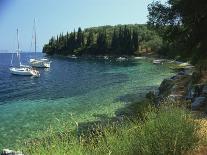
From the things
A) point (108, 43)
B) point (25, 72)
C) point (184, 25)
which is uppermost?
point (184, 25)

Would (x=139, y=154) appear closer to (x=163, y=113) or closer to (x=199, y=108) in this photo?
(x=163, y=113)

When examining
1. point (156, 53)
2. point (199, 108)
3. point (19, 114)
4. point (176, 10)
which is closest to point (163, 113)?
point (199, 108)

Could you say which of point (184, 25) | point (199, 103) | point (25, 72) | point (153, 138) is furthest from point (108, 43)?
point (153, 138)

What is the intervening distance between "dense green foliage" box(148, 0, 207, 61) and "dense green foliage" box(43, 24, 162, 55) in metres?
127

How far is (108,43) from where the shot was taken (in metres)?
168

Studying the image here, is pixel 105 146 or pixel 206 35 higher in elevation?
pixel 206 35

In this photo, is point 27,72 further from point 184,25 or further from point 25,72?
point 184,25

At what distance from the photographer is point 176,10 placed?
88.5 ft

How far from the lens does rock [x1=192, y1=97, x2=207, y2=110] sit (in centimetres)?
2312

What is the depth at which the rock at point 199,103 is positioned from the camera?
23.1 metres

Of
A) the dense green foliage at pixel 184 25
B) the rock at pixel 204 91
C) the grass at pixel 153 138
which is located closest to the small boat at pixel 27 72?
the dense green foliage at pixel 184 25

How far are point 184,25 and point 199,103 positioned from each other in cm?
592

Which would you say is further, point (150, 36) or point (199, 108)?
point (150, 36)

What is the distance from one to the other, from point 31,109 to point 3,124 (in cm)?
767
